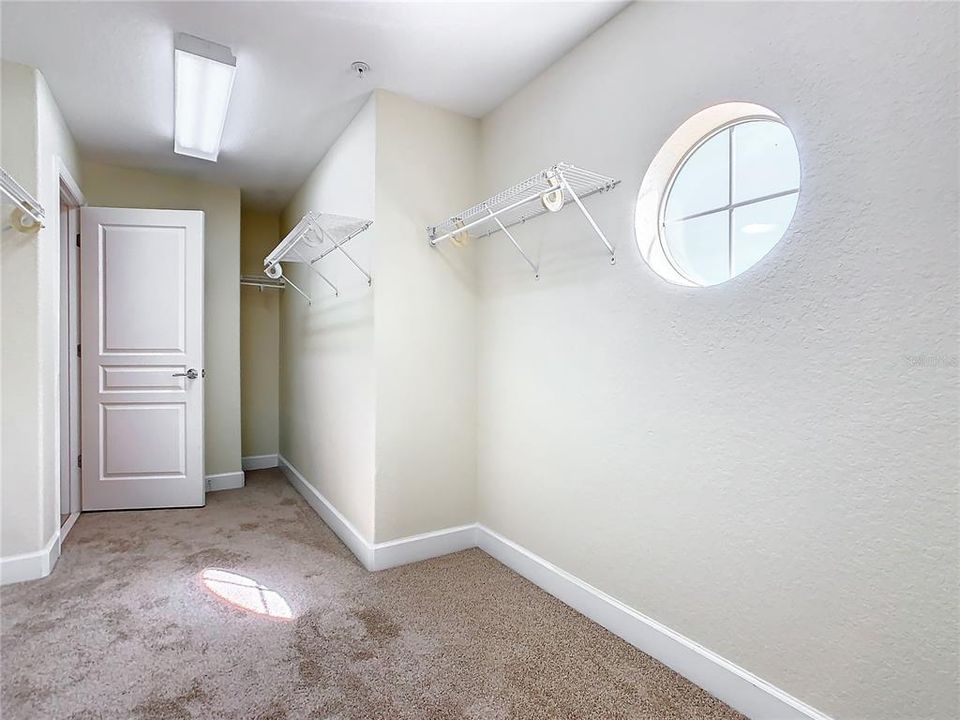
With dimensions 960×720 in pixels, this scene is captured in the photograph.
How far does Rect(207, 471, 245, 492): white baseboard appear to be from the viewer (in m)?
4.04

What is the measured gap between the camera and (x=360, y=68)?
7.80 ft

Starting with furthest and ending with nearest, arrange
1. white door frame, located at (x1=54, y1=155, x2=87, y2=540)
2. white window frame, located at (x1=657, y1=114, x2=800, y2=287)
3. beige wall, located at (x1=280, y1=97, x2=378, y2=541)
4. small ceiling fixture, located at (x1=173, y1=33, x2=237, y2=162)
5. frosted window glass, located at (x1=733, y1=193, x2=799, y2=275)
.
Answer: white door frame, located at (x1=54, y1=155, x2=87, y2=540) → beige wall, located at (x1=280, y1=97, x2=378, y2=541) → small ceiling fixture, located at (x1=173, y1=33, x2=237, y2=162) → frosted window glass, located at (x1=733, y1=193, x2=799, y2=275) → white window frame, located at (x1=657, y1=114, x2=800, y2=287)

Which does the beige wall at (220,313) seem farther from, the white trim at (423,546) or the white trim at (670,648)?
the white trim at (670,648)

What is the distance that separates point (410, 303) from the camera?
269 cm

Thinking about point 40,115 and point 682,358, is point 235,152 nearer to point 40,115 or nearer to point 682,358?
point 40,115

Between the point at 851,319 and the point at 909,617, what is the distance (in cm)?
75

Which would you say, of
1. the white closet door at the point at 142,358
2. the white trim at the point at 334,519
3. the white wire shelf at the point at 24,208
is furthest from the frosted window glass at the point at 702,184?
the white closet door at the point at 142,358

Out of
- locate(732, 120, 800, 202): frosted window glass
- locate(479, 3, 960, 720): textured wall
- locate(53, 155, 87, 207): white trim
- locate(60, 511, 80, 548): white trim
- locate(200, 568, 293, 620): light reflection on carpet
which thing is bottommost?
locate(200, 568, 293, 620): light reflection on carpet

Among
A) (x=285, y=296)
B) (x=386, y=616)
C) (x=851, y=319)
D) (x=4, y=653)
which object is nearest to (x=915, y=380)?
(x=851, y=319)

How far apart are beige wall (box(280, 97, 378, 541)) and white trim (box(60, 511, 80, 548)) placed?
1.43 meters

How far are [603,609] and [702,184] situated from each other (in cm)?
181

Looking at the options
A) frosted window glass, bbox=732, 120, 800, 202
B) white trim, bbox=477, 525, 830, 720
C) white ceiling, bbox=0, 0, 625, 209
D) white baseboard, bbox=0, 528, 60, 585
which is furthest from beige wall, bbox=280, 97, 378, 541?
frosted window glass, bbox=732, 120, 800, 202

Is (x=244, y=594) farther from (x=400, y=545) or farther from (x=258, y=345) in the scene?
(x=258, y=345)

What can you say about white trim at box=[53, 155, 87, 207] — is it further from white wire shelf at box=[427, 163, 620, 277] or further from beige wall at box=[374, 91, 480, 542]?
white wire shelf at box=[427, 163, 620, 277]
